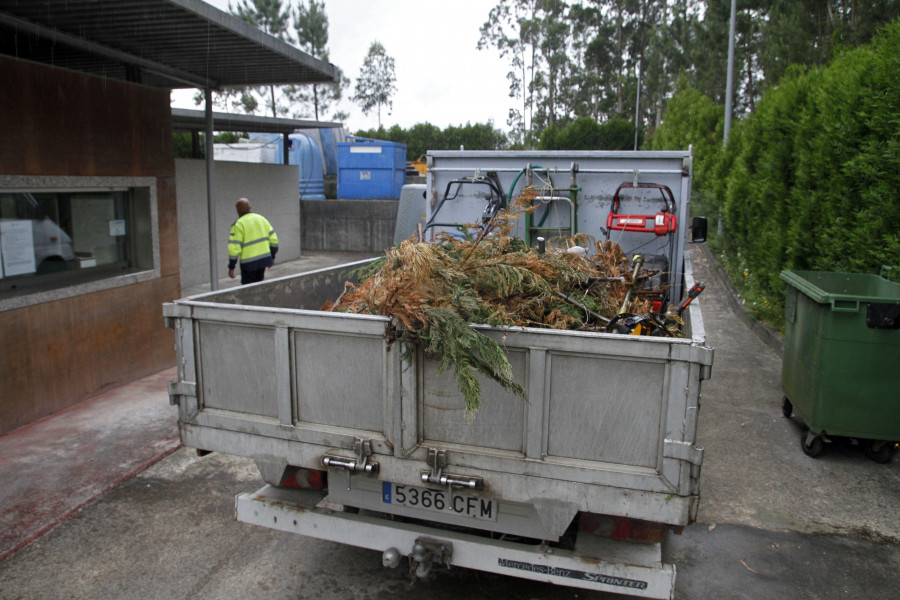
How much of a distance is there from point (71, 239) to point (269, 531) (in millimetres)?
3822

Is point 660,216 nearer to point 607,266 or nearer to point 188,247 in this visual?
point 607,266

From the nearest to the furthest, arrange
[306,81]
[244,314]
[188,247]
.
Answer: [244,314] → [306,81] → [188,247]

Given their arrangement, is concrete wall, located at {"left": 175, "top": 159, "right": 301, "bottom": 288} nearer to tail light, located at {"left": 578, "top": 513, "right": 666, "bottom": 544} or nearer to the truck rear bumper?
the truck rear bumper

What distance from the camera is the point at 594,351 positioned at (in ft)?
9.39

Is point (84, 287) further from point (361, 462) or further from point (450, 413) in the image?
point (450, 413)

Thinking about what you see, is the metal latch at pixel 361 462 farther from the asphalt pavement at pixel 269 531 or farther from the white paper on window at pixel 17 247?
the white paper on window at pixel 17 247

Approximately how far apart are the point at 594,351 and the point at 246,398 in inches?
69.3

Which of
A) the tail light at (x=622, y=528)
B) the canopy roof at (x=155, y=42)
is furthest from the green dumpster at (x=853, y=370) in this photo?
the canopy roof at (x=155, y=42)

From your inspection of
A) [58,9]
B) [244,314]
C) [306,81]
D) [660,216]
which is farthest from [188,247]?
[244,314]

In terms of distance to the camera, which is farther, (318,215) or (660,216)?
(318,215)

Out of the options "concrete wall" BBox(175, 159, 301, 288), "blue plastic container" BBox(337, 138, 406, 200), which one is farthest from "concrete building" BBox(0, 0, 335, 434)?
"blue plastic container" BBox(337, 138, 406, 200)

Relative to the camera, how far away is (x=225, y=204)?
1365 cm

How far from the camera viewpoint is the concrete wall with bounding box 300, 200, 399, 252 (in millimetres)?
18422

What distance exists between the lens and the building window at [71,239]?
5.93 meters
